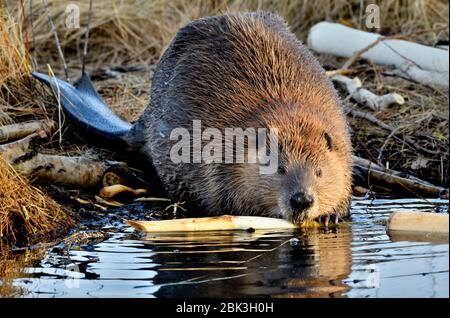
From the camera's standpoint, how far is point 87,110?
646cm

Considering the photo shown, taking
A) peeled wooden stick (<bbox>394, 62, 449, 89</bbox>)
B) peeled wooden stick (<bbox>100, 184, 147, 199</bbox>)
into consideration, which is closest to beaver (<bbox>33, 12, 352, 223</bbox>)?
peeled wooden stick (<bbox>100, 184, 147, 199</bbox>)

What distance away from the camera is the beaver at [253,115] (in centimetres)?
526

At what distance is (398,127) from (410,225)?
238 cm

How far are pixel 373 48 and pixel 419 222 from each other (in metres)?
3.80

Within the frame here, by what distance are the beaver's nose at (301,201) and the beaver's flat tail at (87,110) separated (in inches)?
67.6

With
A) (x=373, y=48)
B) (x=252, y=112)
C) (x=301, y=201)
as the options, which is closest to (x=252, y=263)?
(x=301, y=201)

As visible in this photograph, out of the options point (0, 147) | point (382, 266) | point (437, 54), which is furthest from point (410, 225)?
point (437, 54)

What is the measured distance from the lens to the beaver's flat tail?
250 inches

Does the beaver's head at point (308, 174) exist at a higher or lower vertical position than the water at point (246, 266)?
higher

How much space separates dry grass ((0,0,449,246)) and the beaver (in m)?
0.84

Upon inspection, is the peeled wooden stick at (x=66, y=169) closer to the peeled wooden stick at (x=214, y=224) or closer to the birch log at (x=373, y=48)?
the peeled wooden stick at (x=214, y=224)

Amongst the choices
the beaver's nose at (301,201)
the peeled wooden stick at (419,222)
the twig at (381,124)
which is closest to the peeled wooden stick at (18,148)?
the beaver's nose at (301,201)

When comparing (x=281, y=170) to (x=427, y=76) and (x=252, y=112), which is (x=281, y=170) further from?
(x=427, y=76)
